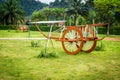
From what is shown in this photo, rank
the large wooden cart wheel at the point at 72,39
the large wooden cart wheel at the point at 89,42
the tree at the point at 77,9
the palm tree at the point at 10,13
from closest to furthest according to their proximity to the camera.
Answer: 1. the large wooden cart wheel at the point at 72,39
2. the large wooden cart wheel at the point at 89,42
3. the tree at the point at 77,9
4. the palm tree at the point at 10,13

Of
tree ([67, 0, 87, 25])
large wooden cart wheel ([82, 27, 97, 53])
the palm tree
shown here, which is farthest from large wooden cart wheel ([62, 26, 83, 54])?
the palm tree

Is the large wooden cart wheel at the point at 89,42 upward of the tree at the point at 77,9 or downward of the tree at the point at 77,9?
downward

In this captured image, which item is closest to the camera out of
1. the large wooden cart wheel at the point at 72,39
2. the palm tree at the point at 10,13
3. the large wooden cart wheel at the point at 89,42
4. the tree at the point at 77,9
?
the large wooden cart wheel at the point at 72,39

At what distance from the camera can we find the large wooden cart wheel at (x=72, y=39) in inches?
480

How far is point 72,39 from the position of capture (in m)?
12.4

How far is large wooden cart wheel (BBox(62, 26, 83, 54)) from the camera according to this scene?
40.0ft

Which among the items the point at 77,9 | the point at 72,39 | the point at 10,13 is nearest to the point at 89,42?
the point at 72,39

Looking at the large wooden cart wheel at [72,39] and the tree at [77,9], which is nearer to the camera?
the large wooden cart wheel at [72,39]

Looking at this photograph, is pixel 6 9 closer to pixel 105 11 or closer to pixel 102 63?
pixel 105 11

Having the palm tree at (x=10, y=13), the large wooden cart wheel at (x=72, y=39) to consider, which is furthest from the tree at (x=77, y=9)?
the large wooden cart wheel at (x=72, y=39)

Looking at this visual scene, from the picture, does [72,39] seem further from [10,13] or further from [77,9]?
[10,13]

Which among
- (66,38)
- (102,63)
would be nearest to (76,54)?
(66,38)

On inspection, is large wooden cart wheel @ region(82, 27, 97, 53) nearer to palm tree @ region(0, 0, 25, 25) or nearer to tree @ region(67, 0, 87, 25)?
tree @ region(67, 0, 87, 25)

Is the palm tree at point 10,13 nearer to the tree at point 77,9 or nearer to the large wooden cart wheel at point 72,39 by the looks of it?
the tree at point 77,9
